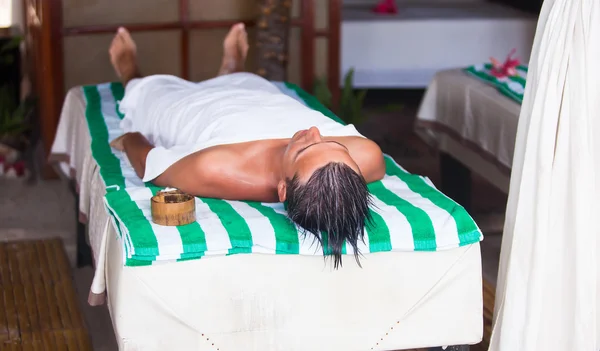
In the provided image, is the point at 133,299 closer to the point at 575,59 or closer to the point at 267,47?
the point at 575,59

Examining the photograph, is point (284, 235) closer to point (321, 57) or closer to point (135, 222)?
point (135, 222)

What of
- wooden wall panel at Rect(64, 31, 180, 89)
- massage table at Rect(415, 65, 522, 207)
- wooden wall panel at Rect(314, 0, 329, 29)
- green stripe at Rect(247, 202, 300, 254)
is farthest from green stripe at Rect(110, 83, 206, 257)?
wooden wall panel at Rect(314, 0, 329, 29)

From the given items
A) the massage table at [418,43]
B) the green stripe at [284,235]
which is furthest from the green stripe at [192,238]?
the massage table at [418,43]

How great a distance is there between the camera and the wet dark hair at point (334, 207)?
2115mm

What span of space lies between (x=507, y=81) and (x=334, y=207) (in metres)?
1.68

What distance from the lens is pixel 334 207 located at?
6.99 feet

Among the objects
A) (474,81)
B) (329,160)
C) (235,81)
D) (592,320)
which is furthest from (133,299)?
(474,81)

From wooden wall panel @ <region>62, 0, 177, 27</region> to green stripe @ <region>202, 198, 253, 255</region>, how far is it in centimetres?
244

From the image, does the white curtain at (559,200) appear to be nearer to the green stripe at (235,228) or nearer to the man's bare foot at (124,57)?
A: the green stripe at (235,228)

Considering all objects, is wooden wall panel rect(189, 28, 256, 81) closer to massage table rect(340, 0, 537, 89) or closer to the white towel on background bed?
the white towel on background bed

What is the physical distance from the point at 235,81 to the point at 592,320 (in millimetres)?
1742

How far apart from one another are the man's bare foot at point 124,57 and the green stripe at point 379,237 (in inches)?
71.2

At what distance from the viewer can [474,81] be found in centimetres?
374

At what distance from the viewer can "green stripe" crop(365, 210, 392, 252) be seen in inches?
84.8
